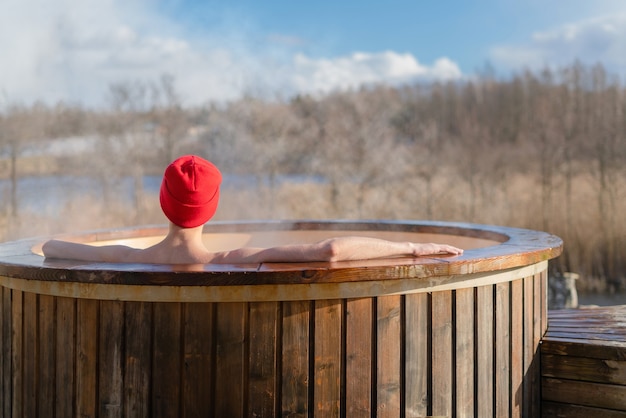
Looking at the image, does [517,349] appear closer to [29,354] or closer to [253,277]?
[253,277]

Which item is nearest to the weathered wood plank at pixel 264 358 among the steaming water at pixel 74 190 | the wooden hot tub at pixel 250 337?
the wooden hot tub at pixel 250 337

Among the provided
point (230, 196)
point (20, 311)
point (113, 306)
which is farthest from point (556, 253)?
point (230, 196)

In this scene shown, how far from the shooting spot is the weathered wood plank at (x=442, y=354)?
2.25 meters

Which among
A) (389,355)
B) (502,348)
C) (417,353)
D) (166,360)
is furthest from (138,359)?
(502,348)

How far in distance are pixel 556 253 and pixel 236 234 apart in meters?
2.37

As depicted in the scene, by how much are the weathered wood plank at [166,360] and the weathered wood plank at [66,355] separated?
0.32m

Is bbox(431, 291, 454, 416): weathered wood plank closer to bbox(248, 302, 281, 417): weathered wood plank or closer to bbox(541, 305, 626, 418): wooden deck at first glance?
bbox(248, 302, 281, 417): weathered wood plank

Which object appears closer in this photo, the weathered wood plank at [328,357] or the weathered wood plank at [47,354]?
the weathered wood plank at [328,357]

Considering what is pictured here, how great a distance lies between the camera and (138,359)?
2.09 metres

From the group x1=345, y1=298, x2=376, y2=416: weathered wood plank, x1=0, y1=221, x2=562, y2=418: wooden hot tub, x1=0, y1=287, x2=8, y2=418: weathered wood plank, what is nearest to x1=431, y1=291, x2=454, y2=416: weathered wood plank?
x1=0, y1=221, x2=562, y2=418: wooden hot tub

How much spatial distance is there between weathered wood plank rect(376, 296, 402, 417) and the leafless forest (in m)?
7.86

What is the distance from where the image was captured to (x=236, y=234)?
4508mm

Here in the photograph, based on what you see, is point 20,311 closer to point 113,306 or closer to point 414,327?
point 113,306

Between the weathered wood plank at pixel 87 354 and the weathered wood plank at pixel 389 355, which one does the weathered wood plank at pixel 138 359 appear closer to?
the weathered wood plank at pixel 87 354
